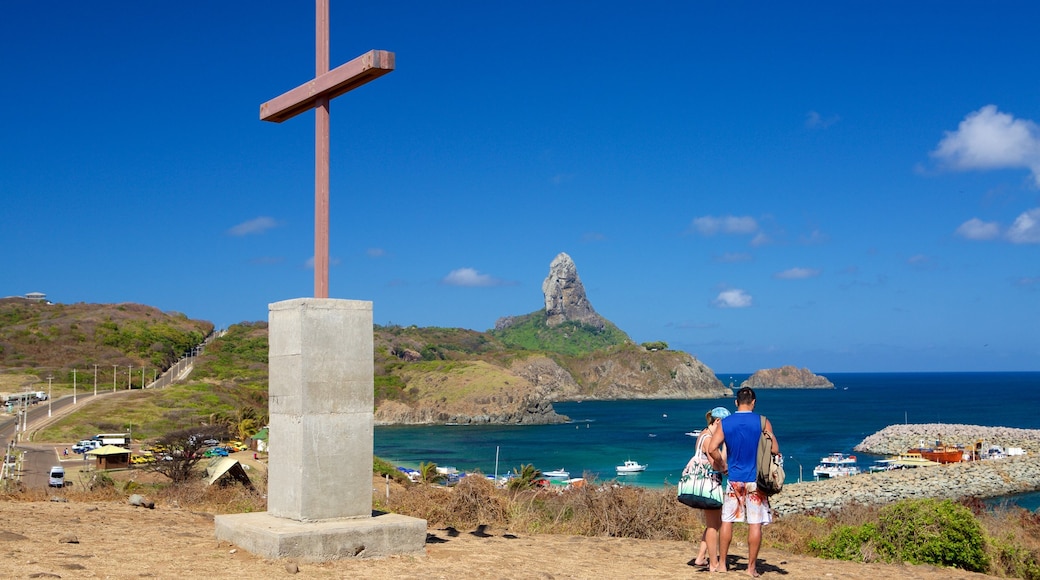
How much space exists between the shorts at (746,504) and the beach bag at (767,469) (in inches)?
3.0

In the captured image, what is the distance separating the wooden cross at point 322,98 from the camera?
8.23 m

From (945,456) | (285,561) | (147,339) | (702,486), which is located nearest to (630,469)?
(945,456)

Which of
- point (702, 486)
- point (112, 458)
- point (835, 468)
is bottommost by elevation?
point (835, 468)

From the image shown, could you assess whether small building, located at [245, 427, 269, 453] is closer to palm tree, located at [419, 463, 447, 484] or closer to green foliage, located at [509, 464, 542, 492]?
palm tree, located at [419, 463, 447, 484]

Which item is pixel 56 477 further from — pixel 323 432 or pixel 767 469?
pixel 767 469

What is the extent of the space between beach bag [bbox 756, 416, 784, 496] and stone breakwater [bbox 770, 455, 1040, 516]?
3836 cm

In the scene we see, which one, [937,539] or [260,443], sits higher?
[937,539]

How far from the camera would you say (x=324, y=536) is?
24.9ft

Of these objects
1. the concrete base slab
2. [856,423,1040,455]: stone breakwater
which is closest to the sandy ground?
the concrete base slab

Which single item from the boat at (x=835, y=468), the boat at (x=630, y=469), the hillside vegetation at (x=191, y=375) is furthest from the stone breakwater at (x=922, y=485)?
the hillside vegetation at (x=191, y=375)

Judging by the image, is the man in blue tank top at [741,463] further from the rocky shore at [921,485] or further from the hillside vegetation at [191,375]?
the hillside vegetation at [191,375]

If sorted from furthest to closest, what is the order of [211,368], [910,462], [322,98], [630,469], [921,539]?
[211,368], [630,469], [910,462], [921,539], [322,98]

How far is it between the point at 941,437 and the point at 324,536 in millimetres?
98026

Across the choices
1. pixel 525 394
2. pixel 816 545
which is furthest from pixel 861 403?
pixel 816 545
